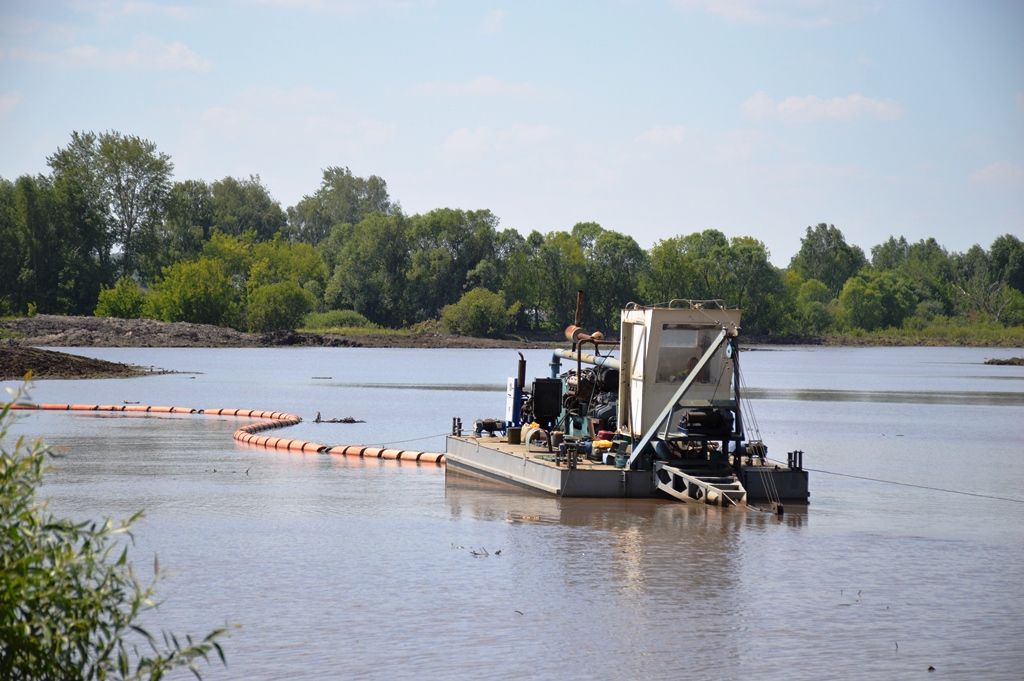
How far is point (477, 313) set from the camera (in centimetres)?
13100

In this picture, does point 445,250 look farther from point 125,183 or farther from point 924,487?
point 924,487

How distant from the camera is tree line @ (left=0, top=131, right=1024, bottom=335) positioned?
119m

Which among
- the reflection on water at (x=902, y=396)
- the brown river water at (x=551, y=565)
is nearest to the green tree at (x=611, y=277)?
the reflection on water at (x=902, y=396)

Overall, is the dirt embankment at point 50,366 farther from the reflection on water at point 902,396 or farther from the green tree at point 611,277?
the green tree at point 611,277

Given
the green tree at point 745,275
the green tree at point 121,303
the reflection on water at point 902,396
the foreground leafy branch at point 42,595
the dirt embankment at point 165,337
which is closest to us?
the foreground leafy branch at point 42,595

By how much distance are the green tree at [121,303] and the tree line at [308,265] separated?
0.13 metres

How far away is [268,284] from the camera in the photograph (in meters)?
134

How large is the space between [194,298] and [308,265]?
72.9ft

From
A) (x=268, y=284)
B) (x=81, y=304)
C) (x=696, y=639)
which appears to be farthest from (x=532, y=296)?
(x=696, y=639)

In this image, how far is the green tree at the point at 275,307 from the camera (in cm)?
12269

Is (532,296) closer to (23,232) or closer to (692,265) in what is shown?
(692,265)

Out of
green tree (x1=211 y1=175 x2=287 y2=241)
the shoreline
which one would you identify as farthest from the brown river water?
green tree (x1=211 y1=175 x2=287 y2=241)

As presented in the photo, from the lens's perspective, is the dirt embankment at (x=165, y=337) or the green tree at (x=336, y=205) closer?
the dirt embankment at (x=165, y=337)

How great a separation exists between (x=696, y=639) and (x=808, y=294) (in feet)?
552
